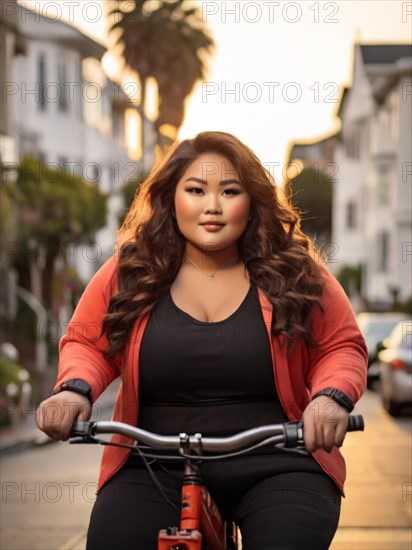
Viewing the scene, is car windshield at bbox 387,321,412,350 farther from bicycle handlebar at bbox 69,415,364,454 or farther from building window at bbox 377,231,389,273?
building window at bbox 377,231,389,273

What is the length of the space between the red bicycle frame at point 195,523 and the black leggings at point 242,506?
8 centimetres

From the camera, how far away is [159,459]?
3.83 metres

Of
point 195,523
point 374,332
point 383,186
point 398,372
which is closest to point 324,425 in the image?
point 195,523

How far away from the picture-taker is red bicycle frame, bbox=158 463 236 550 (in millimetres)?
3369

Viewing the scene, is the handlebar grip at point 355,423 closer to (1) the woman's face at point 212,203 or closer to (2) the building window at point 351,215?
(1) the woman's face at point 212,203

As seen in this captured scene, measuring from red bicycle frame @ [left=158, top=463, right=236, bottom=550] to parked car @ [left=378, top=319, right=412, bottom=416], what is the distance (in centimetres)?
1569

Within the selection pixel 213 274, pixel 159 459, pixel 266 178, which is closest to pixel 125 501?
pixel 159 459

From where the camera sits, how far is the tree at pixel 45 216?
114 feet

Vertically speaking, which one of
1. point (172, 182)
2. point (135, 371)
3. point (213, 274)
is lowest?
point (135, 371)

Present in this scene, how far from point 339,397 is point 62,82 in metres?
53.9

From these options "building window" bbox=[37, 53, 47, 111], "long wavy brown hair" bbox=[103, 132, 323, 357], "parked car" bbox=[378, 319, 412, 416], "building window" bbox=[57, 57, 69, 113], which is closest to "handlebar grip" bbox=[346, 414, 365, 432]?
"long wavy brown hair" bbox=[103, 132, 323, 357]

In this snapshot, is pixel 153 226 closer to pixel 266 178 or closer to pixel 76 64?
pixel 266 178

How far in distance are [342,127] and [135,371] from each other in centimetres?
7258

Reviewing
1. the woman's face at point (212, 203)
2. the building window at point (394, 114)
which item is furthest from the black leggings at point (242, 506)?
the building window at point (394, 114)
